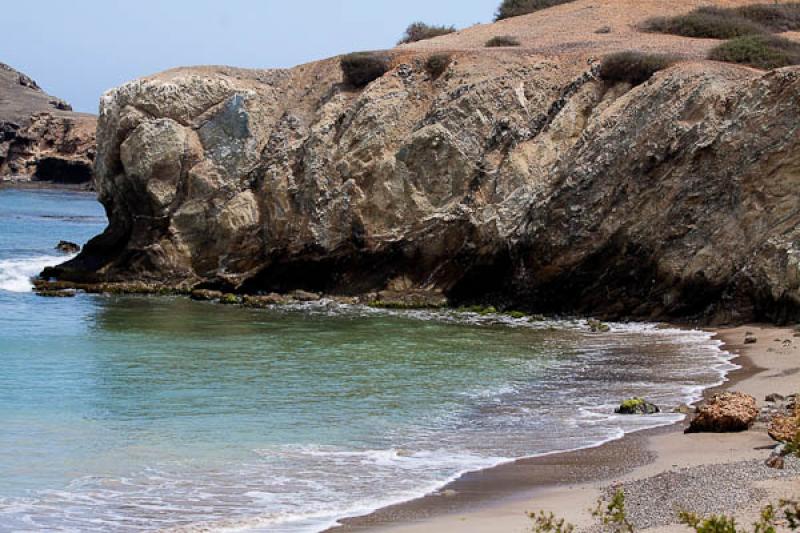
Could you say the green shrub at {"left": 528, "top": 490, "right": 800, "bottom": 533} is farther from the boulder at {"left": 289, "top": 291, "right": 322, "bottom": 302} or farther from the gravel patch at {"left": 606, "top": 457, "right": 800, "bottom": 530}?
the boulder at {"left": 289, "top": 291, "right": 322, "bottom": 302}

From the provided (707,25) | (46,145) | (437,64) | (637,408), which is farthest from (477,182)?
(46,145)

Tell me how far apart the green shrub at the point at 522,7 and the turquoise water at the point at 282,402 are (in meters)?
19.6

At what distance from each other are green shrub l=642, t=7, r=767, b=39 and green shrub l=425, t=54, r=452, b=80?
8320 mm

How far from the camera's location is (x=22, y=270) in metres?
34.2

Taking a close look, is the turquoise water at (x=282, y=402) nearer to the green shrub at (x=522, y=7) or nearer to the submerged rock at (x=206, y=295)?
the submerged rock at (x=206, y=295)

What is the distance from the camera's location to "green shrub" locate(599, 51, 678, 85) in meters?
28.3

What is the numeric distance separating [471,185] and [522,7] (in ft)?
54.9

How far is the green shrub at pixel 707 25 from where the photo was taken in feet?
111

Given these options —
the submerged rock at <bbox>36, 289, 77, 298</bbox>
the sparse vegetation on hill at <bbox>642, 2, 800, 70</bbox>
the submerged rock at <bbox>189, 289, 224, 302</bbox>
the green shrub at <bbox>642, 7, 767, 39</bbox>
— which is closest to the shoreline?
the submerged rock at <bbox>36, 289, 77, 298</bbox>

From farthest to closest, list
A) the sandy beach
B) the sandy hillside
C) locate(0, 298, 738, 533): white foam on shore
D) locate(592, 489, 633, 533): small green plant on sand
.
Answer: the sandy hillside → locate(0, 298, 738, 533): white foam on shore → the sandy beach → locate(592, 489, 633, 533): small green plant on sand

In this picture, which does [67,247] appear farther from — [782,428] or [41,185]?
[41,185]

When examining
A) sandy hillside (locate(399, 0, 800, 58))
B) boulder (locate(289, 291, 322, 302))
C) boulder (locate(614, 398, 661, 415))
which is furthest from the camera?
sandy hillside (locate(399, 0, 800, 58))

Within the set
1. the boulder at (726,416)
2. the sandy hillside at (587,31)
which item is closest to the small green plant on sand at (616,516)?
the boulder at (726,416)

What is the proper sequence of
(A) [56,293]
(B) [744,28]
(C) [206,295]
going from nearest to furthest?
(C) [206,295], (A) [56,293], (B) [744,28]
